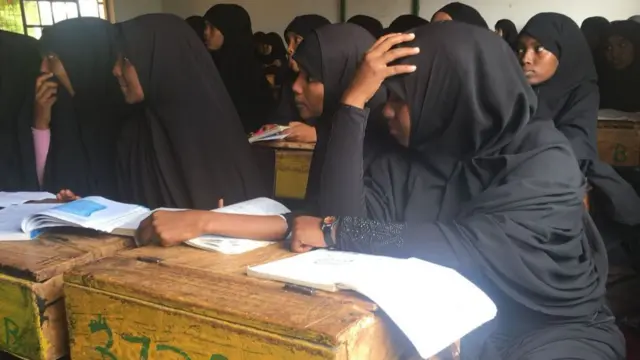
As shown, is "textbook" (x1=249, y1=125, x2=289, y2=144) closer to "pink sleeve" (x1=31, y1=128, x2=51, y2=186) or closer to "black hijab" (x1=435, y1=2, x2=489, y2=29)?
"pink sleeve" (x1=31, y1=128, x2=51, y2=186)

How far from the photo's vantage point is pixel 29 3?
542 cm

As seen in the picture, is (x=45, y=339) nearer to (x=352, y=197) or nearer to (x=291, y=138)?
(x=352, y=197)

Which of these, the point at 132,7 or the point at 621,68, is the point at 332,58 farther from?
the point at 132,7

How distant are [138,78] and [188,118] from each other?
0.22 m

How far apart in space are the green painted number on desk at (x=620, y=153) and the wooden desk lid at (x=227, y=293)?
2.35m

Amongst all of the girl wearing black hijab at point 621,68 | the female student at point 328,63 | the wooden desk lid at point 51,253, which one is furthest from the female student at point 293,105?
the girl wearing black hijab at point 621,68

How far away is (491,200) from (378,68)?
1.27 ft

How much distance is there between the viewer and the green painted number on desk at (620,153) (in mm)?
2910

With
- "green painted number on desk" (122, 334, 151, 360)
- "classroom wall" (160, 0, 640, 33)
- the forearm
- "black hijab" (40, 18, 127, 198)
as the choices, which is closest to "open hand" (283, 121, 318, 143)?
"black hijab" (40, 18, 127, 198)

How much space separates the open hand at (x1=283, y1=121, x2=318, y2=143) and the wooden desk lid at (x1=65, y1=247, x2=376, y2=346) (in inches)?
59.7

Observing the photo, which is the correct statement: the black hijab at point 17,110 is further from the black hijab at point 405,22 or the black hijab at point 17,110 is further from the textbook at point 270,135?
the black hijab at point 405,22

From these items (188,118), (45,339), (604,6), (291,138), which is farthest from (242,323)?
(604,6)

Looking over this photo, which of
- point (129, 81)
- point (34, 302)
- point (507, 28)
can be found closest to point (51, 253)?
point (34, 302)

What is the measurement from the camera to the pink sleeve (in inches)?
94.9
